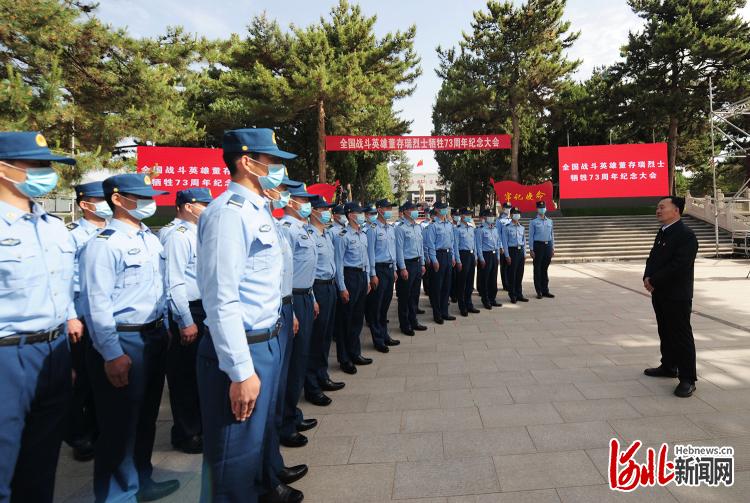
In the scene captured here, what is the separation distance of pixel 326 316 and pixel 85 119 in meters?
9.53

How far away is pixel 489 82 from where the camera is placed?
22594 mm

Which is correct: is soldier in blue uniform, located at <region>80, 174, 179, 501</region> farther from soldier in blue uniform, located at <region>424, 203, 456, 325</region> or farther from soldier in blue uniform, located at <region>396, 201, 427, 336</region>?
soldier in blue uniform, located at <region>424, 203, 456, 325</region>

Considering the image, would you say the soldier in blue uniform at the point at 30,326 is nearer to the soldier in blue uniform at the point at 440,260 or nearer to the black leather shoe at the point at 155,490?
the black leather shoe at the point at 155,490

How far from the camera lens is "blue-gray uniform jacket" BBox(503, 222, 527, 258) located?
8.11m

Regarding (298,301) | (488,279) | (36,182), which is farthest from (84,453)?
(488,279)

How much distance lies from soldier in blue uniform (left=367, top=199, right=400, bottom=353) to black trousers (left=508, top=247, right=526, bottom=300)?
3.40 m

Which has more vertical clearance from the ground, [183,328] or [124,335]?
[124,335]

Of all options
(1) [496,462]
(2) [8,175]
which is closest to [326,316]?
(1) [496,462]

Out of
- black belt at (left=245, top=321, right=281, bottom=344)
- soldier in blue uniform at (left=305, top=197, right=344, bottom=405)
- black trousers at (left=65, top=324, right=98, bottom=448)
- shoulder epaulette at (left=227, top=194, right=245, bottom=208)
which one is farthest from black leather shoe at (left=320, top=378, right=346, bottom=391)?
shoulder epaulette at (left=227, top=194, right=245, bottom=208)

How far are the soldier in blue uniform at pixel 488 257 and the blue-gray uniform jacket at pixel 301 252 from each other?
4907 millimetres

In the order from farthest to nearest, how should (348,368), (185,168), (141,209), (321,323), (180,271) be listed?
(185,168) < (348,368) < (321,323) < (180,271) < (141,209)

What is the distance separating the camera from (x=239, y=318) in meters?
1.59

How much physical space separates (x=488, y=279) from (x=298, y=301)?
5286mm

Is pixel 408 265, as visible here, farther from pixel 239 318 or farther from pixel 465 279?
pixel 239 318
